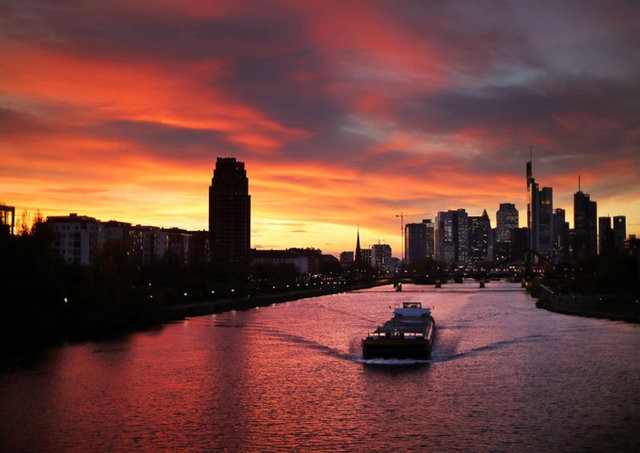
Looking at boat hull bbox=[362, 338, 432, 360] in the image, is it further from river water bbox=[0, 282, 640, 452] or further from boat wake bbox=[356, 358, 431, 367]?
river water bbox=[0, 282, 640, 452]

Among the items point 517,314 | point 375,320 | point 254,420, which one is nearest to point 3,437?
point 254,420

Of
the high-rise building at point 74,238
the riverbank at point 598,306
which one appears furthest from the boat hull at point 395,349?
the high-rise building at point 74,238

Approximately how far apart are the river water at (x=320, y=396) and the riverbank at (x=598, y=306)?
20532mm

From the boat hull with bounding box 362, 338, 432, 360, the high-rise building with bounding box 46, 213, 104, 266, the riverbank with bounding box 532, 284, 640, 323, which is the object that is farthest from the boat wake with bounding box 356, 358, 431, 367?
the high-rise building with bounding box 46, 213, 104, 266

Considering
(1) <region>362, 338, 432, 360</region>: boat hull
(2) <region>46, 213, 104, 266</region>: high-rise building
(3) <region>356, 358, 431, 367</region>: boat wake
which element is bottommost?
(3) <region>356, 358, 431, 367</region>: boat wake

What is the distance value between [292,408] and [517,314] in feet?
223

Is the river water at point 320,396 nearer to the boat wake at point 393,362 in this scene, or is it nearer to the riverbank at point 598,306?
the boat wake at point 393,362

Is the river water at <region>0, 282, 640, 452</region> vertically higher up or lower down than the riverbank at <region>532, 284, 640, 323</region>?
lower down

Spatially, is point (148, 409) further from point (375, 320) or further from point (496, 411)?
point (375, 320)

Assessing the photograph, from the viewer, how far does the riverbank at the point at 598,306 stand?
86844 millimetres

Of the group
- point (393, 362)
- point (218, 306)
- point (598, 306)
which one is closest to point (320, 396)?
point (393, 362)

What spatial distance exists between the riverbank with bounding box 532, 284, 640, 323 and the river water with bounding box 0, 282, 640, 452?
20.5 metres

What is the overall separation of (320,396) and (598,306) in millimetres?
69832

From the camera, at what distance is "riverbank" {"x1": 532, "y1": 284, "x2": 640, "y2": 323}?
86.8 m
